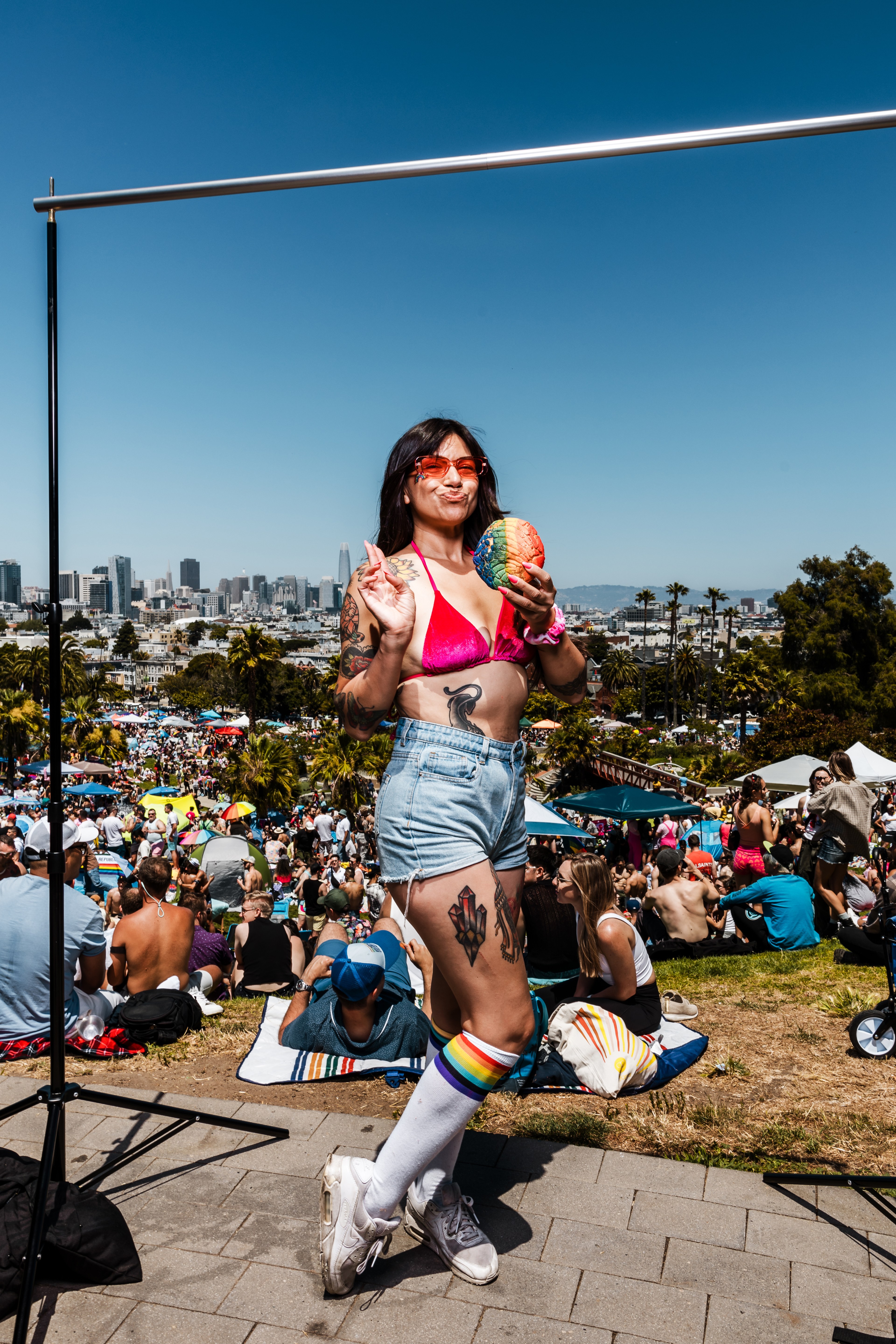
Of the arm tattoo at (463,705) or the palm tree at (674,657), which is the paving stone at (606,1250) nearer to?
the arm tattoo at (463,705)

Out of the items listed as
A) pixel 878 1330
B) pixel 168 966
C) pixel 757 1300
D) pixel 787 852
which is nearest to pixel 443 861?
pixel 757 1300

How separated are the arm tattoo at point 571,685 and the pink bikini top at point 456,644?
0.18 meters

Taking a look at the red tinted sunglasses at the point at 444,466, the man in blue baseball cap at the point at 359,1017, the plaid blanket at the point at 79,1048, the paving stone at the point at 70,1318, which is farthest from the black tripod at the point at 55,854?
the plaid blanket at the point at 79,1048

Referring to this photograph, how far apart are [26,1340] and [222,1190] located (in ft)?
2.86

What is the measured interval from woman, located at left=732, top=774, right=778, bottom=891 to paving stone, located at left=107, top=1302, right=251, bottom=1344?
28.7 ft

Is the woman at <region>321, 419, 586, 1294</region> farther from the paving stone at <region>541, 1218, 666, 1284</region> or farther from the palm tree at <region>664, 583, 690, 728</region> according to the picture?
the palm tree at <region>664, 583, 690, 728</region>

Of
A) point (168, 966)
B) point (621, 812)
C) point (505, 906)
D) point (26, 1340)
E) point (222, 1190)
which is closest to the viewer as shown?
point (26, 1340)

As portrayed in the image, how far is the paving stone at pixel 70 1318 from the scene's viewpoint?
7.65 feet

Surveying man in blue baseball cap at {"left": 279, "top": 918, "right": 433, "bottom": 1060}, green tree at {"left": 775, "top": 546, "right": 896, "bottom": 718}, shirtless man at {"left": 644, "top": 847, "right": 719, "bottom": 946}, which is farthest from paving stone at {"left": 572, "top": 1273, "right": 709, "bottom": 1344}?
green tree at {"left": 775, "top": 546, "right": 896, "bottom": 718}

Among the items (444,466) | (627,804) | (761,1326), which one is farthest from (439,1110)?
(627,804)

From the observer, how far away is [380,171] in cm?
259

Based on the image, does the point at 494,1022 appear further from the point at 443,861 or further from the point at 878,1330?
the point at 878,1330

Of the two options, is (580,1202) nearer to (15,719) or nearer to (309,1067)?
(309,1067)

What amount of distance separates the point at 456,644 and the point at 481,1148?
2.03 m
